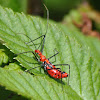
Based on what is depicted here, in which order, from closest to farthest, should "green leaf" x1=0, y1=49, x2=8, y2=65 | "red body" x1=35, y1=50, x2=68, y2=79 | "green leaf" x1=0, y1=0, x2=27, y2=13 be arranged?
"green leaf" x1=0, y1=49, x2=8, y2=65
"red body" x1=35, y1=50, x2=68, y2=79
"green leaf" x1=0, y1=0, x2=27, y2=13

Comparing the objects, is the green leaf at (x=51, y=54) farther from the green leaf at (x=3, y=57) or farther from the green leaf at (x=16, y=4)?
the green leaf at (x=16, y=4)

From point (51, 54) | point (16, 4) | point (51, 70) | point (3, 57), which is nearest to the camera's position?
point (3, 57)

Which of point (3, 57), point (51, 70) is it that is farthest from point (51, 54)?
point (3, 57)

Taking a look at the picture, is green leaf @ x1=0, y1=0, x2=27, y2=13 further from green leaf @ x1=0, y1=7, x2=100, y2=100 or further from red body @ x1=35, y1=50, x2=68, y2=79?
red body @ x1=35, y1=50, x2=68, y2=79

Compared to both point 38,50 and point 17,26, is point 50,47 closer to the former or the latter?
point 38,50

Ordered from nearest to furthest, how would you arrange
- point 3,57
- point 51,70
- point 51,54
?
point 3,57 < point 51,70 < point 51,54

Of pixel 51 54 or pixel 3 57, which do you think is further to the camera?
pixel 51 54

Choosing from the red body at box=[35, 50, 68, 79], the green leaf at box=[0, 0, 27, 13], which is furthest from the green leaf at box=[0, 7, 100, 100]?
the green leaf at box=[0, 0, 27, 13]

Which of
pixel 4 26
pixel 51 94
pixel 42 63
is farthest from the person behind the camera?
pixel 42 63

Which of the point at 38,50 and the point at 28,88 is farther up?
the point at 38,50

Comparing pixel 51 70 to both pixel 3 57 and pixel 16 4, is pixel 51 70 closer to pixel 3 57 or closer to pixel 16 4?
pixel 3 57

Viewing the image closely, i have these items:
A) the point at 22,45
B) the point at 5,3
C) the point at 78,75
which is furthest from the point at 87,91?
the point at 5,3
